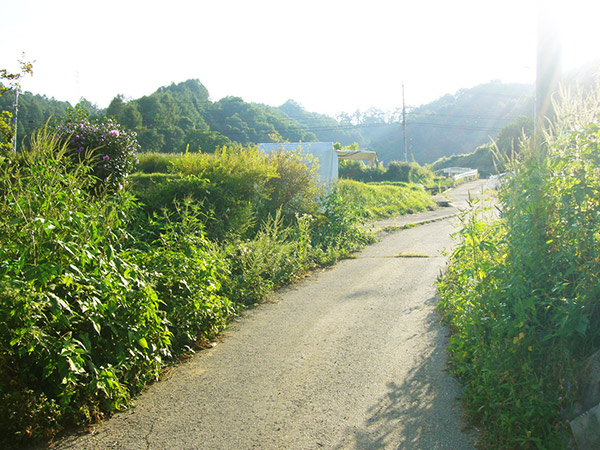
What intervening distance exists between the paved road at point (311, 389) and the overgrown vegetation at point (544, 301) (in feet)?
1.43

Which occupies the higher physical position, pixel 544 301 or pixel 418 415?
pixel 544 301

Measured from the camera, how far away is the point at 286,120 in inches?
3219

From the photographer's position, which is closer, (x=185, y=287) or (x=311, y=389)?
(x=311, y=389)

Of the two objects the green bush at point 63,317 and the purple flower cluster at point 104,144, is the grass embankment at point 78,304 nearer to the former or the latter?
the green bush at point 63,317

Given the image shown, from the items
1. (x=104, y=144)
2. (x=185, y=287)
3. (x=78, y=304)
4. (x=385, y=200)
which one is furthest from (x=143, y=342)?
(x=385, y=200)

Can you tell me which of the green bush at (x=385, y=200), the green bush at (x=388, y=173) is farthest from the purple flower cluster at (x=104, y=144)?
the green bush at (x=388, y=173)

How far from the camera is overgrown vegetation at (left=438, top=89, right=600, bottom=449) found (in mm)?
3229

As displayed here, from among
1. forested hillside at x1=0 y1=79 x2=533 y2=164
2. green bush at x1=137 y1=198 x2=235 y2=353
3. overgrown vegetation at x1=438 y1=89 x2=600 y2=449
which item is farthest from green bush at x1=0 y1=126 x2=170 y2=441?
forested hillside at x1=0 y1=79 x2=533 y2=164

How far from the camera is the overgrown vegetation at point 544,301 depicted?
3.23 meters

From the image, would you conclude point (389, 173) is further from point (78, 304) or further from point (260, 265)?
point (78, 304)

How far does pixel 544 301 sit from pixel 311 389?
205 centimetres

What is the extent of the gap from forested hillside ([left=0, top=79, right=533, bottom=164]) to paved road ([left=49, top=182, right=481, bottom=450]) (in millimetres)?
29171

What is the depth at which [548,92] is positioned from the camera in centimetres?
600

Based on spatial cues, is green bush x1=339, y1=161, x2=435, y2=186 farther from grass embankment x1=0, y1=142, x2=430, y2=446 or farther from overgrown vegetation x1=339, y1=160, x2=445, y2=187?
grass embankment x1=0, y1=142, x2=430, y2=446
